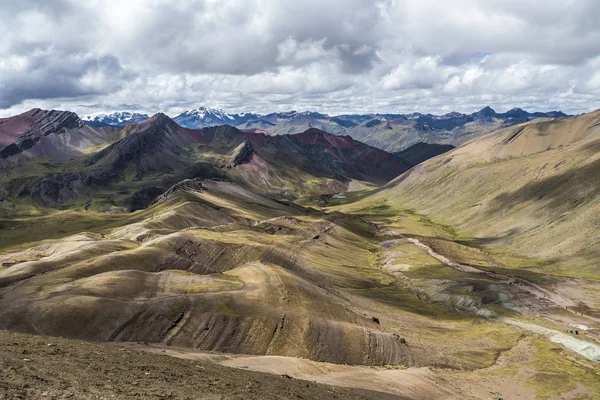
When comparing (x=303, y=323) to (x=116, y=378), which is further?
(x=303, y=323)

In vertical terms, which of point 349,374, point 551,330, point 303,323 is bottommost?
point 551,330

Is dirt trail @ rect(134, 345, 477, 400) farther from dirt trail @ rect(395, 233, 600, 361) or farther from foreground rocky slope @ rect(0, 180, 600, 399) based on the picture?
dirt trail @ rect(395, 233, 600, 361)

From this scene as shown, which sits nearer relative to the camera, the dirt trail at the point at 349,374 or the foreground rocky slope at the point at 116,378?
the foreground rocky slope at the point at 116,378

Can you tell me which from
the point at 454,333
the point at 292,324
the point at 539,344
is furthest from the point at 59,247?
the point at 539,344

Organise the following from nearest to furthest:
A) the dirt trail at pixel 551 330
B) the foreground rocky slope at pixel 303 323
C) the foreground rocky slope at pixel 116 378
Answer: the foreground rocky slope at pixel 116 378 → the foreground rocky slope at pixel 303 323 → the dirt trail at pixel 551 330

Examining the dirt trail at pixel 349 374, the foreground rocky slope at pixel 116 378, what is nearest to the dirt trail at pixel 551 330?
the dirt trail at pixel 349 374

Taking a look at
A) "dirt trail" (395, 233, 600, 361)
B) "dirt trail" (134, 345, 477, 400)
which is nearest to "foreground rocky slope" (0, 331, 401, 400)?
"dirt trail" (134, 345, 477, 400)

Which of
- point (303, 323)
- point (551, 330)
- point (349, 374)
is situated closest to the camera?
point (349, 374)

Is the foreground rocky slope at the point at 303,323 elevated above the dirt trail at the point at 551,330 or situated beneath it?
elevated above

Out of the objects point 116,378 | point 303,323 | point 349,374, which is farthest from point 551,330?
point 116,378

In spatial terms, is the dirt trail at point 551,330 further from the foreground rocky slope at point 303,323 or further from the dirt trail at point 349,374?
the dirt trail at point 349,374

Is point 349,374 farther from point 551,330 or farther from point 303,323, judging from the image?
point 551,330

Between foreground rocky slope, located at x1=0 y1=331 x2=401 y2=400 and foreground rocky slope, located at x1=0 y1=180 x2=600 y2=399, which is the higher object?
foreground rocky slope, located at x1=0 y1=331 x2=401 y2=400

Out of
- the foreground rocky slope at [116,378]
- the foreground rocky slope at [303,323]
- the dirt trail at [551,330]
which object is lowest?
the dirt trail at [551,330]
